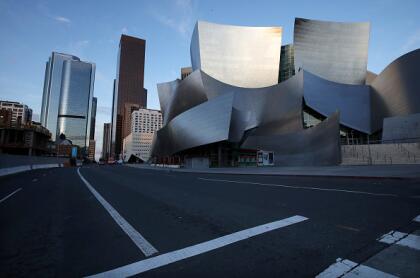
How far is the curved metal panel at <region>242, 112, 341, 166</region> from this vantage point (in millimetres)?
30617

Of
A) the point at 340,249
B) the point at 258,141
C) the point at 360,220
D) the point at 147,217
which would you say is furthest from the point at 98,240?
the point at 258,141

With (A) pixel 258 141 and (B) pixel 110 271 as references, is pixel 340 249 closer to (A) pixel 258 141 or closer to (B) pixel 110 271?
(B) pixel 110 271

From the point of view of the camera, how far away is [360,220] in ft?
14.6

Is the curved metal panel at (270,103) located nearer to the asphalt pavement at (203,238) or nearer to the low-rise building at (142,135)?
Answer: the asphalt pavement at (203,238)

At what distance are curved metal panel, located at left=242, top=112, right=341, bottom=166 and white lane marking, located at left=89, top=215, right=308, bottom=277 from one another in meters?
28.8

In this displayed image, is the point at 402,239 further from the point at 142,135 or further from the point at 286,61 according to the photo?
the point at 142,135

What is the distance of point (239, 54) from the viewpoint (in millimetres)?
70250

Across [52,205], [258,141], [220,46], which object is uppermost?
[220,46]

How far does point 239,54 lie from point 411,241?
71.5 metres

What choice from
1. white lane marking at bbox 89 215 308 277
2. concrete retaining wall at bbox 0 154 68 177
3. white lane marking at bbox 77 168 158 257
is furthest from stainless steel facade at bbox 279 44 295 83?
white lane marking at bbox 89 215 308 277

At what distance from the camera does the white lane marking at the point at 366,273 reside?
2453 mm

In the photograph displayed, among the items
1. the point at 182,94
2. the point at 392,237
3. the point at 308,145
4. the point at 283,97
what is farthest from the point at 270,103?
the point at 392,237

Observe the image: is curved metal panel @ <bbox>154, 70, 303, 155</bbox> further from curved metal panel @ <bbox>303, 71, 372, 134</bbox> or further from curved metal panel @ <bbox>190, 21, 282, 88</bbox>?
curved metal panel @ <bbox>190, 21, 282, 88</bbox>

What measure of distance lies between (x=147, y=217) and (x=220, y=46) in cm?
7004
